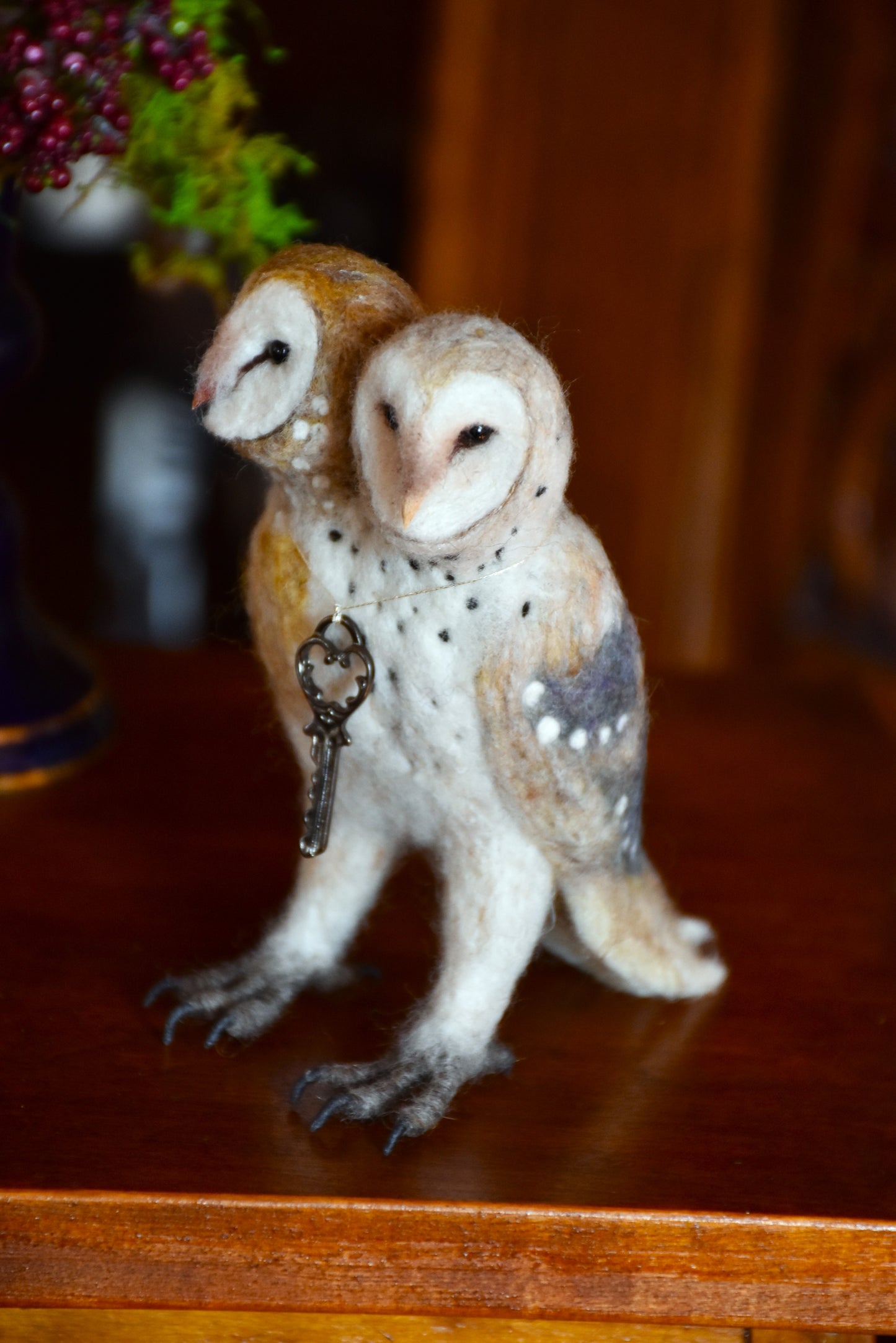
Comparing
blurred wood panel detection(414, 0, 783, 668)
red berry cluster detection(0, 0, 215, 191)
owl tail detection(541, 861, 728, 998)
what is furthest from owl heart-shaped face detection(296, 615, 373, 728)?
blurred wood panel detection(414, 0, 783, 668)

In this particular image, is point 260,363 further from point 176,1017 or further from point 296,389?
point 176,1017

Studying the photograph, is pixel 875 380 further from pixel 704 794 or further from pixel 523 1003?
pixel 523 1003

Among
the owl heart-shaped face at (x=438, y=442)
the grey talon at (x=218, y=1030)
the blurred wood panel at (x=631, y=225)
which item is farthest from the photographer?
the blurred wood panel at (x=631, y=225)

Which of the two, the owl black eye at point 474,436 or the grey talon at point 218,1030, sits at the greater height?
the owl black eye at point 474,436

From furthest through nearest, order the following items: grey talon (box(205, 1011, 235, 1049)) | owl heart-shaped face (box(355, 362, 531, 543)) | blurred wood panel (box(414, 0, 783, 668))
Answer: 1. blurred wood panel (box(414, 0, 783, 668))
2. grey talon (box(205, 1011, 235, 1049))
3. owl heart-shaped face (box(355, 362, 531, 543))

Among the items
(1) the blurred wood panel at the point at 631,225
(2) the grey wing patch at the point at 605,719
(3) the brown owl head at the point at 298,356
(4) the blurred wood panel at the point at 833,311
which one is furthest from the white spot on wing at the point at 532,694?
(4) the blurred wood panel at the point at 833,311

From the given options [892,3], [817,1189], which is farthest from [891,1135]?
[892,3]

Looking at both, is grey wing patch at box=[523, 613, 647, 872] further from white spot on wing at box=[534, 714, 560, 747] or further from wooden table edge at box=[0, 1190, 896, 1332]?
wooden table edge at box=[0, 1190, 896, 1332]

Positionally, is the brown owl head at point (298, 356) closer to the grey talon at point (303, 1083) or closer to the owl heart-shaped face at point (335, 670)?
the owl heart-shaped face at point (335, 670)
